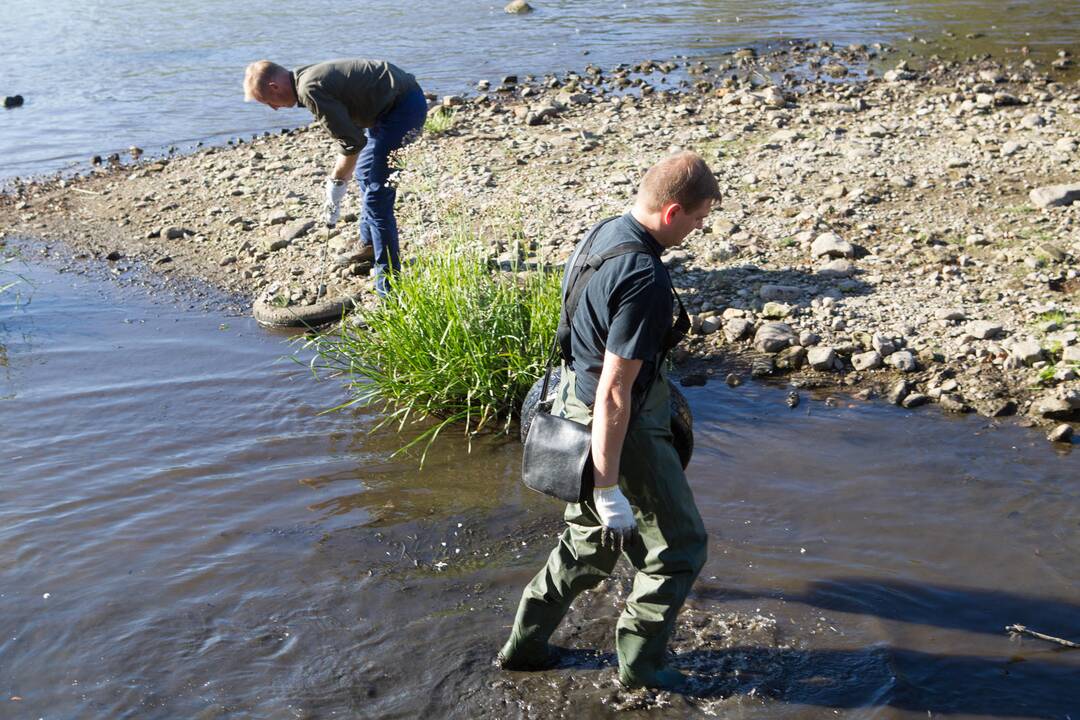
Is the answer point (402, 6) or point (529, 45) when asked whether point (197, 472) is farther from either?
point (402, 6)

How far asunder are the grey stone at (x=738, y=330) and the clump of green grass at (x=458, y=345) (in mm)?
1209

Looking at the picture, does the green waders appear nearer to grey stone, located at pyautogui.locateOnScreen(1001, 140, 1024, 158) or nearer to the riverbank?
the riverbank

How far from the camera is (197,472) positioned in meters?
5.80

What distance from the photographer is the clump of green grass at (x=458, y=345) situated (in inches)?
233

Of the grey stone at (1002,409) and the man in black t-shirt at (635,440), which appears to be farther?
the grey stone at (1002,409)

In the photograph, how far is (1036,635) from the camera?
4180 millimetres

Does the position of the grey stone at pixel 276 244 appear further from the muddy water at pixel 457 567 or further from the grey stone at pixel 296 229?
the muddy water at pixel 457 567

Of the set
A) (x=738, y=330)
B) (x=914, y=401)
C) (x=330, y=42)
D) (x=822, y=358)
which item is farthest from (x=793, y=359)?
(x=330, y=42)

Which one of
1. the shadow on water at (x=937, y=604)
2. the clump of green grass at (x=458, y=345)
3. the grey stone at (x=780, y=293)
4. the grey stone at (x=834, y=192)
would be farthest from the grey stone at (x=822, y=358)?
the grey stone at (x=834, y=192)

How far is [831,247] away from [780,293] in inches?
25.1

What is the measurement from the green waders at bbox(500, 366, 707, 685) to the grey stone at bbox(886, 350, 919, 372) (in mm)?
2972

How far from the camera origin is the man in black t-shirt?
3219mm

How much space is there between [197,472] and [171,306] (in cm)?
280

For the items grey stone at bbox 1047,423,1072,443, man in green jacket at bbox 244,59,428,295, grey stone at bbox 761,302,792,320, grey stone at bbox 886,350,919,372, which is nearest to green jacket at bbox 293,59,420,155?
man in green jacket at bbox 244,59,428,295
